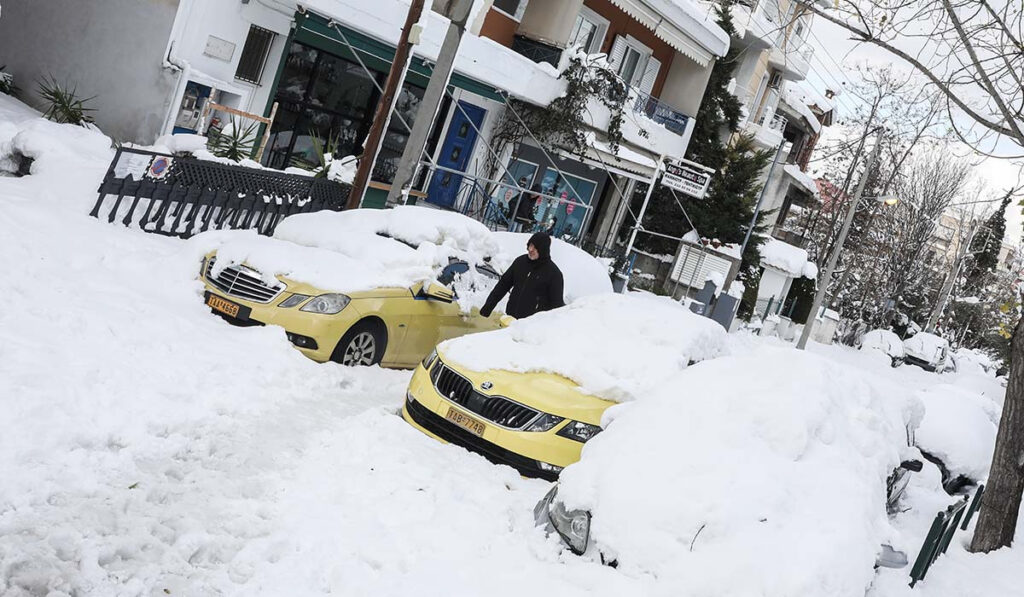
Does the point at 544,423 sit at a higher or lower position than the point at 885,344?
lower

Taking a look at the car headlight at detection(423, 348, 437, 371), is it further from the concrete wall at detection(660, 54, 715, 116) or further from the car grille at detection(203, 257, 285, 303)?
the concrete wall at detection(660, 54, 715, 116)

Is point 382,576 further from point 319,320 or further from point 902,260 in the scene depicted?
point 902,260

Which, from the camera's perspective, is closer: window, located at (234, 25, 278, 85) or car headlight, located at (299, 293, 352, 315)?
car headlight, located at (299, 293, 352, 315)

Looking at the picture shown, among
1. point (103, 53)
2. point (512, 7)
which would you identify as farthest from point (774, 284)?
point (103, 53)

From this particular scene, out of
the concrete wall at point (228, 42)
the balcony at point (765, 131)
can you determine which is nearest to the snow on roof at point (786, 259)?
the balcony at point (765, 131)

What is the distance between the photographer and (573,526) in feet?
18.0

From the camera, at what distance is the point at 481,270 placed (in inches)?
439

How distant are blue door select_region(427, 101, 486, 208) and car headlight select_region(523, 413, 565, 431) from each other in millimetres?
15934

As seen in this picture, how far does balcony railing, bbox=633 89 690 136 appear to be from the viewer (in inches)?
1038

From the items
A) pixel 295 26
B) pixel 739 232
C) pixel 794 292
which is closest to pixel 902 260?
pixel 794 292

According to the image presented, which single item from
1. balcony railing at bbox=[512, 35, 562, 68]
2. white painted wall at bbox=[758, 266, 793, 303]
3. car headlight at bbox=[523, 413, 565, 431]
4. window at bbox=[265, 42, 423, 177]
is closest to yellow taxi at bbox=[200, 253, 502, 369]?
car headlight at bbox=[523, 413, 565, 431]

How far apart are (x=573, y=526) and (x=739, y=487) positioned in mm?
963

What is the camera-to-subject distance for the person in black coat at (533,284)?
410 inches

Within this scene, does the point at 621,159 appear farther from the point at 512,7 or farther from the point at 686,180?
the point at 512,7
